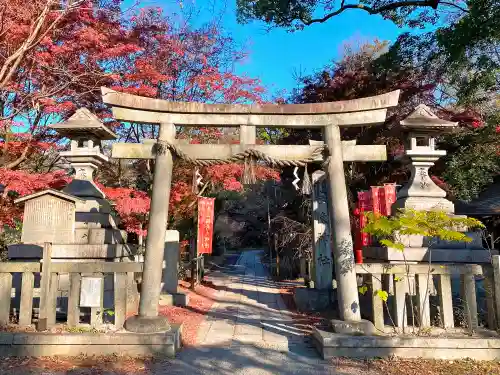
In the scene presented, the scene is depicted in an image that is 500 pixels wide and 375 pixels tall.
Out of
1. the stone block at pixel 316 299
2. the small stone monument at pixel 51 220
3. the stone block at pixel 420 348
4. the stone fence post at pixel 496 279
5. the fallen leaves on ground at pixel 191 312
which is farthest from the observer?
the stone block at pixel 316 299

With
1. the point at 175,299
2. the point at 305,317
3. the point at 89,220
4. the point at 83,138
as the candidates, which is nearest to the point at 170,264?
the point at 175,299

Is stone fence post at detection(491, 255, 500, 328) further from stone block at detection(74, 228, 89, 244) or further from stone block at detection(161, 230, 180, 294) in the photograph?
stone block at detection(161, 230, 180, 294)

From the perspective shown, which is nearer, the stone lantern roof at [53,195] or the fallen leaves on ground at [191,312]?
the fallen leaves on ground at [191,312]

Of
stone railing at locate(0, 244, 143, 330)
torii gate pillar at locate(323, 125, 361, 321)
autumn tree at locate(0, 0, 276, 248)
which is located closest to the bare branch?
autumn tree at locate(0, 0, 276, 248)

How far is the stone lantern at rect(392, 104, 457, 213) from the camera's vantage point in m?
7.00

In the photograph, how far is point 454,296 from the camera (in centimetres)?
667

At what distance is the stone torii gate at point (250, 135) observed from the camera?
6.20 m

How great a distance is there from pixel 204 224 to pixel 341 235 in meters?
6.70

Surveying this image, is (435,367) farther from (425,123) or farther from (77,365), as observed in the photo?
(77,365)

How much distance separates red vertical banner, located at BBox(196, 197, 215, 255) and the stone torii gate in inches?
217

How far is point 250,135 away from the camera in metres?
6.49

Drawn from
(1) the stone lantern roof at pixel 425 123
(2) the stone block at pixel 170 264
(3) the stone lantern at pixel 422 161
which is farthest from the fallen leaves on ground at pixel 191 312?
(1) the stone lantern roof at pixel 425 123

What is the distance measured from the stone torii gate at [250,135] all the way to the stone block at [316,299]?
429 cm

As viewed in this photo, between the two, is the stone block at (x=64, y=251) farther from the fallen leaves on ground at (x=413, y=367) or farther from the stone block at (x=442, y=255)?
the stone block at (x=442, y=255)
